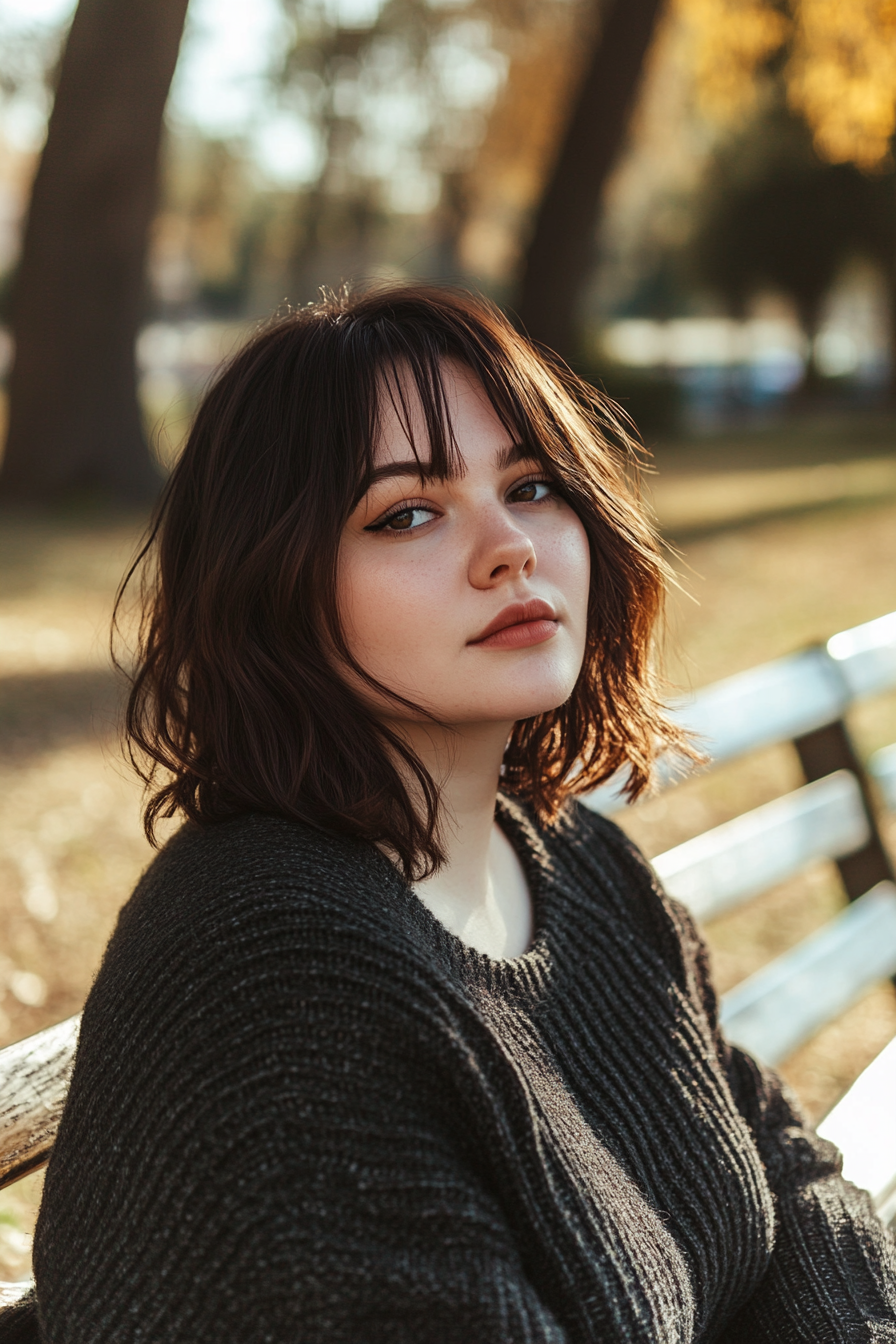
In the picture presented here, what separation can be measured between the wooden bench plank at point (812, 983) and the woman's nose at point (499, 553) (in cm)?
152

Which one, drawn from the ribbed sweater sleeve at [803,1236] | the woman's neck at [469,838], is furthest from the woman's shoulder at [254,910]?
the ribbed sweater sleeve at [803,1236]

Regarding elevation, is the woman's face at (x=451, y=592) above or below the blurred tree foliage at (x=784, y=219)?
below

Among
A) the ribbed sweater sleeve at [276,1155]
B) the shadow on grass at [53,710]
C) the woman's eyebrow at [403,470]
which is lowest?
the ribbed sweater sleeve at [276,1155]

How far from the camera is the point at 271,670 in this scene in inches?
57.9

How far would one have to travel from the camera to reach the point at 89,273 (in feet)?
34.3

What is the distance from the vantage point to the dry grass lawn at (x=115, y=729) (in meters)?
3.70

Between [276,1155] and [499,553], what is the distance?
0.72 m

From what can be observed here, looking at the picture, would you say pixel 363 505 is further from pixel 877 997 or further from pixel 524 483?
pixel 877 997

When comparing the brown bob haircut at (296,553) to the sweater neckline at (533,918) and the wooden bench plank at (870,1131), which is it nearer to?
the sweater neckline at (533,918)

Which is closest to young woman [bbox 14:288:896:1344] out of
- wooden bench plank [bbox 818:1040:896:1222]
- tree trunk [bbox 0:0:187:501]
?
wooden bench plank [bbox 818:1040:896:1222]

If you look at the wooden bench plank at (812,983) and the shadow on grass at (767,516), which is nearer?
the wooden bench plank at (812,983)

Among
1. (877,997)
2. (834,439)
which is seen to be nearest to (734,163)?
(834,439)

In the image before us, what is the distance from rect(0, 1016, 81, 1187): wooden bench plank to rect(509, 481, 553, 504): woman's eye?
2.93ft

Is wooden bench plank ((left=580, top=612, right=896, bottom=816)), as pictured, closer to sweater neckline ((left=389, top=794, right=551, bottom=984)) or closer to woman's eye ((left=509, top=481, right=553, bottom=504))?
sweater neckline ((left=389, top=794, right=551, bottom=984))
